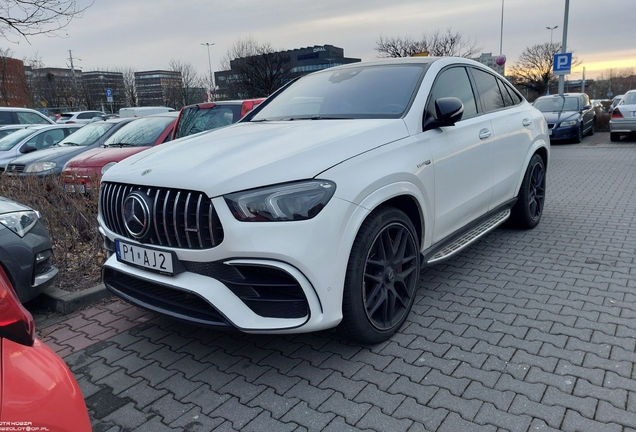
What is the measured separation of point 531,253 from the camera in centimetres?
489

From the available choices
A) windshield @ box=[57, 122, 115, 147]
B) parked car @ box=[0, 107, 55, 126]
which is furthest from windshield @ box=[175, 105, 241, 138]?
parked car @ box=[0, 107, 55, 126]

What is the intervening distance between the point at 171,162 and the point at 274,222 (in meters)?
0.87

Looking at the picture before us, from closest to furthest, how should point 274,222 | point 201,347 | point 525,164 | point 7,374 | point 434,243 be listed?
1. point 7,374
2. point 274,222
3. point 201,347
4. point 434,243
5. point 525,164

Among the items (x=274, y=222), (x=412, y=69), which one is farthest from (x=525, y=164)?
(x=274, y=222)

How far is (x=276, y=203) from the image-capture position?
8.38ft

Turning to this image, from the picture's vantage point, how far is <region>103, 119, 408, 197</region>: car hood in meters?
2.62

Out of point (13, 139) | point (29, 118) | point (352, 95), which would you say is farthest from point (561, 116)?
point (29, 118)

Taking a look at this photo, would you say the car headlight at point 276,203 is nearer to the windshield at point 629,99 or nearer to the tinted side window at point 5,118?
the tinted side window at point 5,118

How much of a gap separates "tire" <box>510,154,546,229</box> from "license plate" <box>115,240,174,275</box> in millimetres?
4006

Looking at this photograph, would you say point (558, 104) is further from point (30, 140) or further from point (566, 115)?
point (30, 140)

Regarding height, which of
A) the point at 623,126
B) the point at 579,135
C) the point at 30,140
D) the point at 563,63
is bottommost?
the point at 579,135

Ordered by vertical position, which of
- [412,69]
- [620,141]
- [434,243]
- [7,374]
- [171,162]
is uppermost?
[412,69]

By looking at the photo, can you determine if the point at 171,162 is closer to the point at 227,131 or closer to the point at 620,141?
the point at 227,131

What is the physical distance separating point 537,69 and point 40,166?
5816cm
